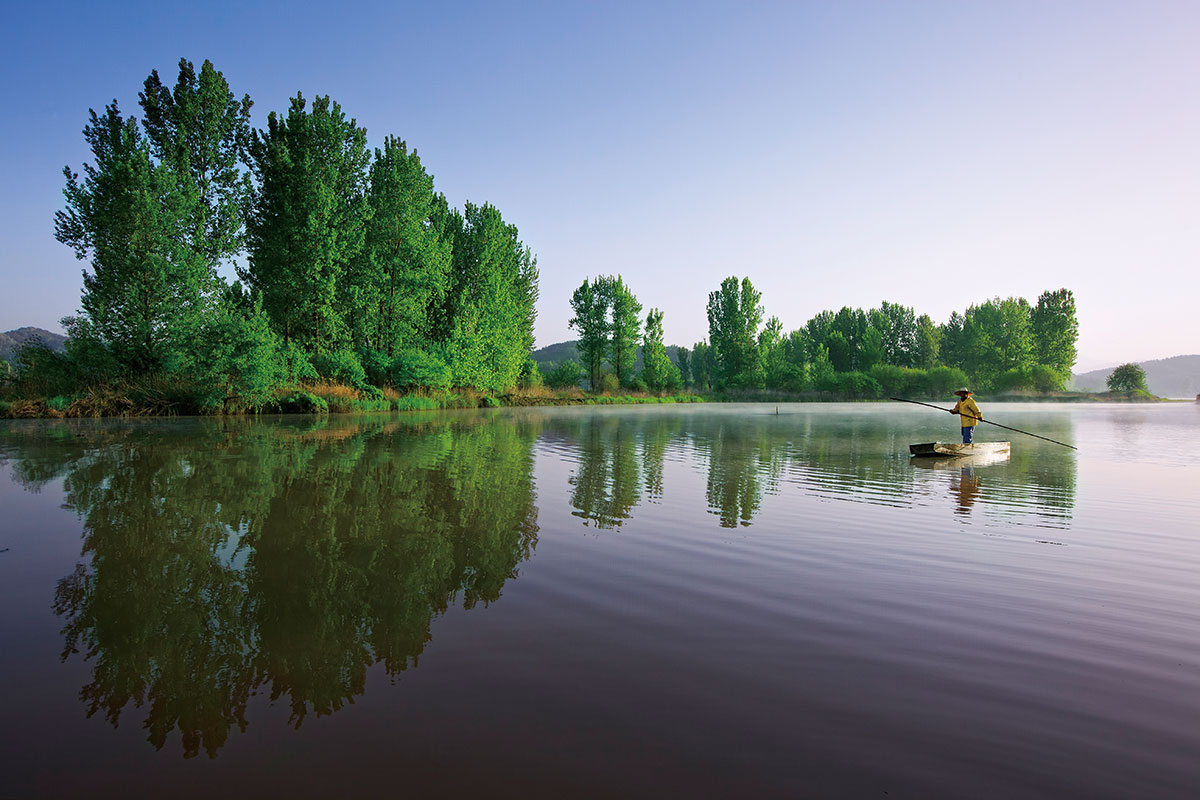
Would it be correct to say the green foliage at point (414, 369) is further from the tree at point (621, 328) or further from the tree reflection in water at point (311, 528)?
the tree at point (621, 328)

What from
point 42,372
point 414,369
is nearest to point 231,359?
point 42,372

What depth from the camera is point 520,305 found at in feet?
188

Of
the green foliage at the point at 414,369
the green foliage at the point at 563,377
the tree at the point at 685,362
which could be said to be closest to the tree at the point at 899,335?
the tree at the point at 685,362

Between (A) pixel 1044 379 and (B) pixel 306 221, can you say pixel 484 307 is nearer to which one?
(B) pixel 306 221

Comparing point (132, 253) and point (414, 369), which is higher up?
point (132, 253)

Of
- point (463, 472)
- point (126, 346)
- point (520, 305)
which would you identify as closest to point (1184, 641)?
point (463, 472)

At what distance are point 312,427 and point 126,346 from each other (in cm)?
1159

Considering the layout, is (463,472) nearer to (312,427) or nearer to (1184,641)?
(1184,641)

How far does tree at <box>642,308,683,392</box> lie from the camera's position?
74.0 meters

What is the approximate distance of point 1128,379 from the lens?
97375 mm

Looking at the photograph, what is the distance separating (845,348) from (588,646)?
113 metres

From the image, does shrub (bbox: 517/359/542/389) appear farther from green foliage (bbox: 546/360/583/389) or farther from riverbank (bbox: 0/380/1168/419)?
green foliage (bbox: 546/360/583/389)

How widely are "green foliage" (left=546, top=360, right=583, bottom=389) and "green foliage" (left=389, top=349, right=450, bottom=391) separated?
26.6 metres

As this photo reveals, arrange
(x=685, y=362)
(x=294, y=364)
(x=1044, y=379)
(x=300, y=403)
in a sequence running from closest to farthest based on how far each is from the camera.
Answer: (x=294, y=364) → (x=300, y=403) → (x=1044, y=379) → (x=685, y=362)
